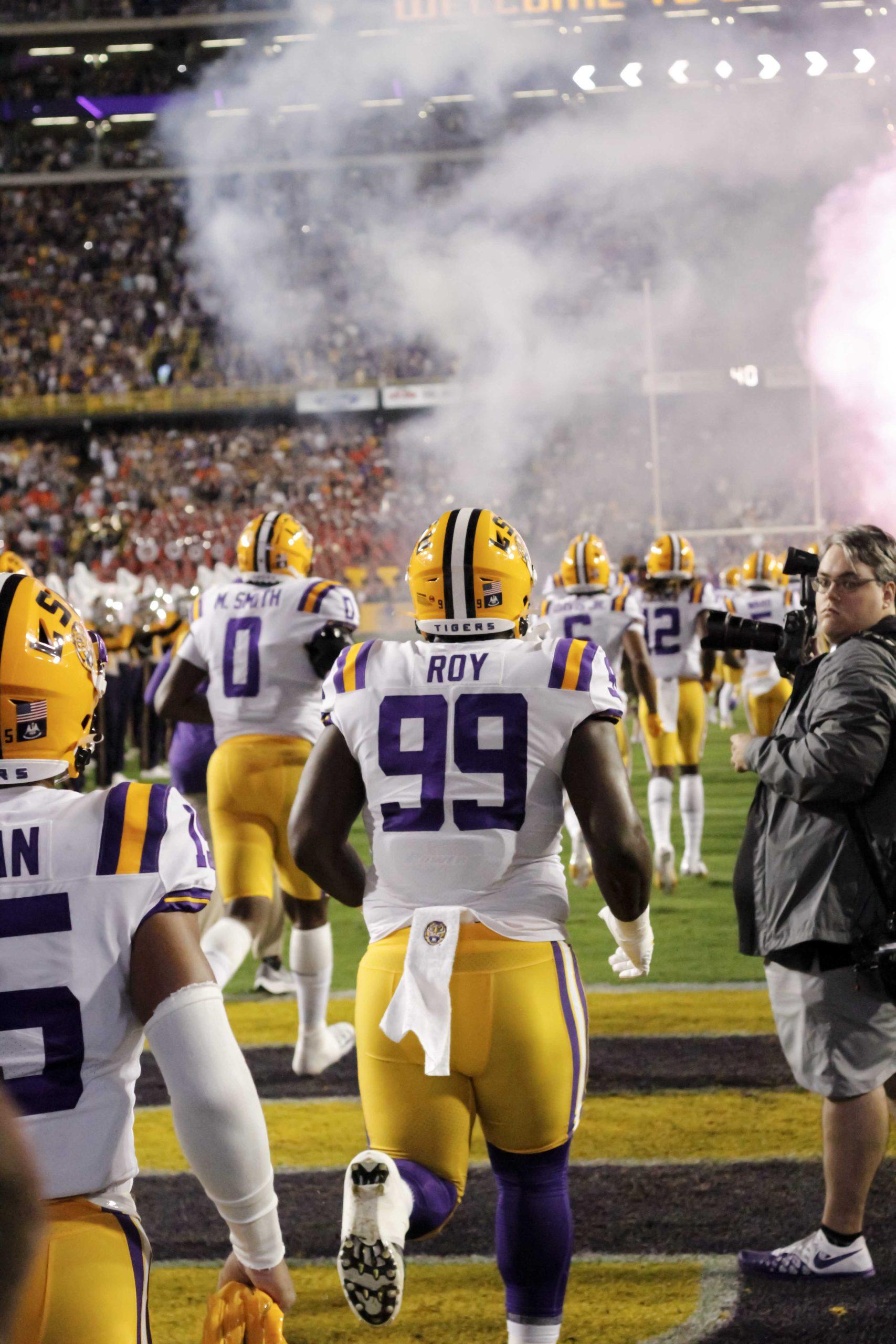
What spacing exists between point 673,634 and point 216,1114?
22.0 feet

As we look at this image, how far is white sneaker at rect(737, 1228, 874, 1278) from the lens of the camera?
3.03m

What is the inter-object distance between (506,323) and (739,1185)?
26.8 meters

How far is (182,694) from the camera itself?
4953 mm

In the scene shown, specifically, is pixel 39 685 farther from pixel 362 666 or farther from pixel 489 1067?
pixel 489 1067

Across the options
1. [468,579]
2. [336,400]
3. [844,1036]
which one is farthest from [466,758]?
[336,400]

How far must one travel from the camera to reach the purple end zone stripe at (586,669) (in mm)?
2457

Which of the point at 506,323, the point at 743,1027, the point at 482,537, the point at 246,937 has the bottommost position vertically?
the point at 743,1027

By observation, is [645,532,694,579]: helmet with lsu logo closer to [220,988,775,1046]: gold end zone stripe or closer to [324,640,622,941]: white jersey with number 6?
[220,988,775,1046]: gold end zone stripe

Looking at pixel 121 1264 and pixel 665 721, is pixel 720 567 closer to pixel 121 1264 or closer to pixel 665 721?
pixel 665 721

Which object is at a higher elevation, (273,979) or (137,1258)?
(137,1258)

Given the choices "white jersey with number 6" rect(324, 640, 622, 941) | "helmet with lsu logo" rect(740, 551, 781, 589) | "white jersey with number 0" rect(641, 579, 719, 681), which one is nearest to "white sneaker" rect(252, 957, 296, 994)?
"white jersey with number 0" rect(641, 579, 719, 681)

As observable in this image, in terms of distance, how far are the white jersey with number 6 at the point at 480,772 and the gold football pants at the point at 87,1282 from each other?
959 mm

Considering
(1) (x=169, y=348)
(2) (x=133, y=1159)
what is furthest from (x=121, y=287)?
(2) (x=133, y=1159)

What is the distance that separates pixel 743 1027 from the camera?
16.1 ft
